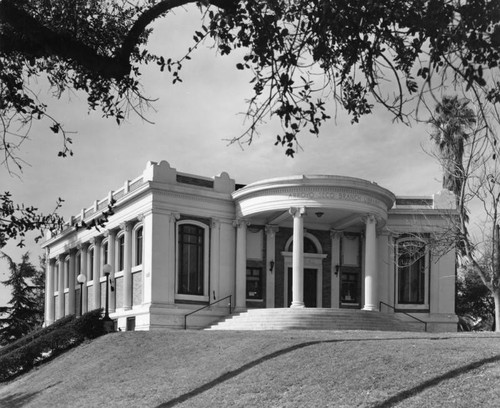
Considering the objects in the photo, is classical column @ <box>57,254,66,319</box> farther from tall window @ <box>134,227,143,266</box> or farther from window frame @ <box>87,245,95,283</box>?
tall window @ <box>134,227,143,266</box>

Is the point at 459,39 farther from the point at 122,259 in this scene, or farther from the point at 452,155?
the point at 122,259

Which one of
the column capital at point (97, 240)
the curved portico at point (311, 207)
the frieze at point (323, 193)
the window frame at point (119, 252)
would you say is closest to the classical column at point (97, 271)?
the column capital at point (97, 240)

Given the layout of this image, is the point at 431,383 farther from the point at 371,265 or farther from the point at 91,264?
the point at 91,264

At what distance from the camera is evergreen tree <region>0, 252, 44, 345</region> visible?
5234 cm

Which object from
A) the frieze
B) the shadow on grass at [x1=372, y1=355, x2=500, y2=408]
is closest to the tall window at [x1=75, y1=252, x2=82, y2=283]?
the frieze

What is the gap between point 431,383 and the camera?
1191 cm

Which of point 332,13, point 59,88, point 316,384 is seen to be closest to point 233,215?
point 316,384

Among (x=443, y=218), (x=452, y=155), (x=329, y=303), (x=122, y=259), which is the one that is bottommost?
(x=329, y=303)

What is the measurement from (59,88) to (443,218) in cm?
2717

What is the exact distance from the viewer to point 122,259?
3488cm

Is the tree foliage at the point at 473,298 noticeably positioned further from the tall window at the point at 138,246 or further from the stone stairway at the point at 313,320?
the tall window at the point at 138,246

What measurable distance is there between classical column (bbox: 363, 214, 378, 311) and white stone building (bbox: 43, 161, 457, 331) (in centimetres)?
5

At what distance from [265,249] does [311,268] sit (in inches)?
106

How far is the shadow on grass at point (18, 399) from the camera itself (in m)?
19.8
